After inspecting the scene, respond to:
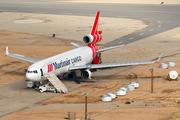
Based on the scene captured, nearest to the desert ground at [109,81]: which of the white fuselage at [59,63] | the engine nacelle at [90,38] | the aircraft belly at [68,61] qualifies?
the aircraft belly at [68,61]

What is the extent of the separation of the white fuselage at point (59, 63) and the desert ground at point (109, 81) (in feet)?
12.6

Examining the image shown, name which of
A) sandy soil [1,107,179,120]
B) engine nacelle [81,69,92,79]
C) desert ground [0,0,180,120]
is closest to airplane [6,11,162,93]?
engine nacelle [81,69,92,79]

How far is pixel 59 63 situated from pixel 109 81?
974cm

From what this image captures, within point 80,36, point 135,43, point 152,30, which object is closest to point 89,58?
point 135,43

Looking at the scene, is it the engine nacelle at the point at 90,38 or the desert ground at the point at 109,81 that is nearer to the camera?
the desert ground at the point at 109,81

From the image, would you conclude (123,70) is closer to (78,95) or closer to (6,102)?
(78,95)

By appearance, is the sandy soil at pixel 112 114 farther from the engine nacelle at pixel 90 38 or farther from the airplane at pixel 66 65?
the engine nacelle at pixel 90 38

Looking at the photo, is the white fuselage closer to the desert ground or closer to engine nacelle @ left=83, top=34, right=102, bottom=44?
engine nacelle @ left=83, top=34, right=102, bottom=44

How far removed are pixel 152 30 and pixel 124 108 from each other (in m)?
77.6

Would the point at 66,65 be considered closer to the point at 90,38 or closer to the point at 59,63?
the point at 59,63

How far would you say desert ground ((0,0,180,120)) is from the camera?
42094mm

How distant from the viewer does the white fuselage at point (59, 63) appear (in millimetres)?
51094

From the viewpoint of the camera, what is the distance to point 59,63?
55.1 m

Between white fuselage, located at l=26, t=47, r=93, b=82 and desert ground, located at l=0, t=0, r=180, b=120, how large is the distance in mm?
3840
